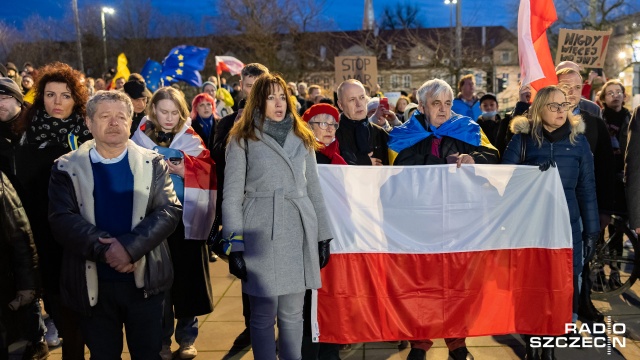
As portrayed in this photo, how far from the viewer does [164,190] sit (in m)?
3.25

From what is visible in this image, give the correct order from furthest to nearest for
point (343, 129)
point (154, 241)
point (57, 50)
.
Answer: point (57, 50) < point (343, 129) < point (154, 241)

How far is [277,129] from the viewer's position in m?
3.58

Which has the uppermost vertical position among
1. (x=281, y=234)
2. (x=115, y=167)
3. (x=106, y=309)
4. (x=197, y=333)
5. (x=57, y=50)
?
(x=57, y=50)

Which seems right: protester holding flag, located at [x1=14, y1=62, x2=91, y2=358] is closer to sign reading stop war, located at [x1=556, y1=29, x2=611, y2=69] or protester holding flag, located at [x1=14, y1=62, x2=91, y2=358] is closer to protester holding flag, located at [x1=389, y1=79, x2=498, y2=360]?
protester holding flag, located at [x1=389, y1=79, x2=498, y2=360]

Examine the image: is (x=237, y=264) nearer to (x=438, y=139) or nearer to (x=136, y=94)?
(x=438, y=139)

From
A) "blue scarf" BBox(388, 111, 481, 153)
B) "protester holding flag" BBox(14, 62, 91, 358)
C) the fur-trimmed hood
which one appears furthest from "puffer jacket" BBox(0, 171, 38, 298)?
the fur-trimmed hood

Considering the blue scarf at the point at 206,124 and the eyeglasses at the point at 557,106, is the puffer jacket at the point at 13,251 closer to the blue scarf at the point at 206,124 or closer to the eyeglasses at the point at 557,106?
the blue scarf at the point at 206,124

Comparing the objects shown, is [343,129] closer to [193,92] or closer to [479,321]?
[479,321]

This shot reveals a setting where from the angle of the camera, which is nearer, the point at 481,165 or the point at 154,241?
the point at 154,241

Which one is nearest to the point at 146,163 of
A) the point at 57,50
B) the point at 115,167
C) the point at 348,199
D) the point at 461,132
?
the point at 115,167

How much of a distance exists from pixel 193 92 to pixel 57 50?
16478 mm

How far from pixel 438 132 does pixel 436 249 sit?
2.76 feet

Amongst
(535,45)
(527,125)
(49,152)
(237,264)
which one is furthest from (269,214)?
(535,45)

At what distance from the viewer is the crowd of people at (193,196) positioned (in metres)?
3.12
